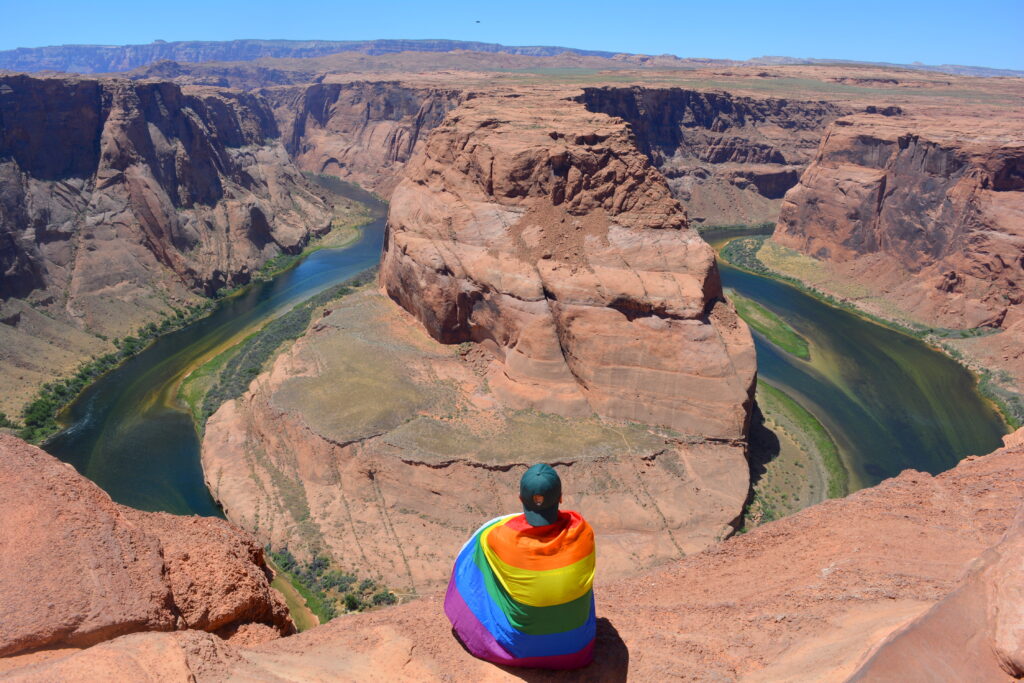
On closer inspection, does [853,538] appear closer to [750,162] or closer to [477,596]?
[477,596]

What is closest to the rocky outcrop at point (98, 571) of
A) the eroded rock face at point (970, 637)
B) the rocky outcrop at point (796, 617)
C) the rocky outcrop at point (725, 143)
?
the rocky outcrop at point (796, 617)

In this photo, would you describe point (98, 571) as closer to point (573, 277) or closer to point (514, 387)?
point (514, 387)

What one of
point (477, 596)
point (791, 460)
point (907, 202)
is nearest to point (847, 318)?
point (907, 202)

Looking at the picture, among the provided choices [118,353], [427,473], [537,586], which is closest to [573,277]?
[427,473]

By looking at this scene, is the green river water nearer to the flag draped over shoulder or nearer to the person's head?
the flag draped over shoulder

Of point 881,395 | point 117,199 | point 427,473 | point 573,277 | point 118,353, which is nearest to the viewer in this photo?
point 427,473

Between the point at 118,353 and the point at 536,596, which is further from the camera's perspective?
the point at 118,353
